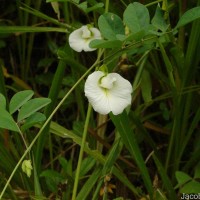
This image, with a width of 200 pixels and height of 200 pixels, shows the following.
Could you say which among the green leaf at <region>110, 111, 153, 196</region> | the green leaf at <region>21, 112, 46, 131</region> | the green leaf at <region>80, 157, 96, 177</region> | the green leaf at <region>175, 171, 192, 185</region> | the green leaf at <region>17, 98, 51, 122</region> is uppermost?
the green leaf at <region>17, 98, 51, 122</region>

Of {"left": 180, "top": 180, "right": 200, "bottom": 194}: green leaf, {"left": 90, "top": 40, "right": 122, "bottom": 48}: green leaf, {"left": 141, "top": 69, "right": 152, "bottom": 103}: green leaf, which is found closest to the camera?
{"left": 90, "top": 40, "right": 122, "bottom": 48}: green leaf

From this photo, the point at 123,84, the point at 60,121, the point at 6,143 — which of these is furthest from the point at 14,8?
the point at 123,84

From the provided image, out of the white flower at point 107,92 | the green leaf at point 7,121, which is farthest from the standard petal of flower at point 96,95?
the green leaf at point 7,121

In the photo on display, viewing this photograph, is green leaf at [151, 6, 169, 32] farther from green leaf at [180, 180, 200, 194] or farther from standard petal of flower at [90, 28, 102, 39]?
green leaf at [180, 180, 200, 194]

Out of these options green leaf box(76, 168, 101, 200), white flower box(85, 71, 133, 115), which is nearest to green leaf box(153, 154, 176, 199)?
green leaf box(76, 168, 101, 200)

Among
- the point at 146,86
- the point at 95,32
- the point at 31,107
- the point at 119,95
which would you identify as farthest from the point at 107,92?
the point at 146,86

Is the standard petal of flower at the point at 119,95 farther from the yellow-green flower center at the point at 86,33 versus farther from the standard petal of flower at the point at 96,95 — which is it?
the yellow-green flower center at the point at 86,33

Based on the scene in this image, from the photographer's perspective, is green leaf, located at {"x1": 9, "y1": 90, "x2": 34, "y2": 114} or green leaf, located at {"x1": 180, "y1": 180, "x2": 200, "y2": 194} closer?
green leaf, located at {"x1": 9, "y1": 90, "x2": 34, "y2": 114}
